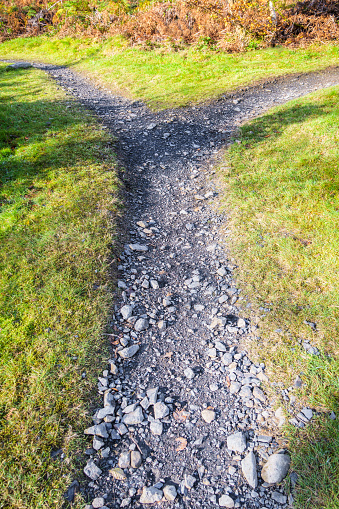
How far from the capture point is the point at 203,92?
11750 millimetres

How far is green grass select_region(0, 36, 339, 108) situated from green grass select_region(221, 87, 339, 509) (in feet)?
14.7

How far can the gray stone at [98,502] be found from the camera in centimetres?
262

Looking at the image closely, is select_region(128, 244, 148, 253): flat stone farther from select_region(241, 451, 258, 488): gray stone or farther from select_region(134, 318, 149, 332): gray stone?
select_region(241, 451, 258, 488): gray stone

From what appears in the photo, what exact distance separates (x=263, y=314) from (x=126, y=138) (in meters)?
6.93

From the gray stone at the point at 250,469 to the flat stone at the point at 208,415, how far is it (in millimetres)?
477

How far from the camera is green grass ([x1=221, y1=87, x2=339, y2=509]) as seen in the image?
2.94m

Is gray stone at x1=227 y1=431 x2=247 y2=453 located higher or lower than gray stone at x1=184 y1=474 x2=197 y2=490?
lower

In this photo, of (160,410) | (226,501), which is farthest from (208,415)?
(226,501)

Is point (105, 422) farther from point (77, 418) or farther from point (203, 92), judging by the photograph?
point (203, 92)

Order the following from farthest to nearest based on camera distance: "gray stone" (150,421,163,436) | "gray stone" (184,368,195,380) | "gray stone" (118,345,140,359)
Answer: "gray stone" (118,345,140,359) → "gray stone" (184,368,195,380) → "gray stone" (150,421,163,436)

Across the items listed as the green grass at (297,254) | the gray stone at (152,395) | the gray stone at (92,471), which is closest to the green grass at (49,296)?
the gray stone at (92,471)

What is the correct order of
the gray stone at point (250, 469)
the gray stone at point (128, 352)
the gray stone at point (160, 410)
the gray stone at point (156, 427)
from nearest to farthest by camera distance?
1. the gray stone at point (250, 469)
2. the gray stone at point (156, 427)
3. the gray stone at point (160, 410)
4. the gray stone at point (128, 352)

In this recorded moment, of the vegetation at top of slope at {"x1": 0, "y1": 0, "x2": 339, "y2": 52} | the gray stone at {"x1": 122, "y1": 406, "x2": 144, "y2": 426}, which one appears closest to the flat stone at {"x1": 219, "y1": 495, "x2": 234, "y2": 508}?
the gray stone at {"x1": 122, "y1": 406, "x2": 144, "y2": 426}

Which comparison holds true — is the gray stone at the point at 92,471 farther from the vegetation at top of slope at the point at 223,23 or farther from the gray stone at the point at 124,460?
the vegetation at top of slope at the point at 223,23
